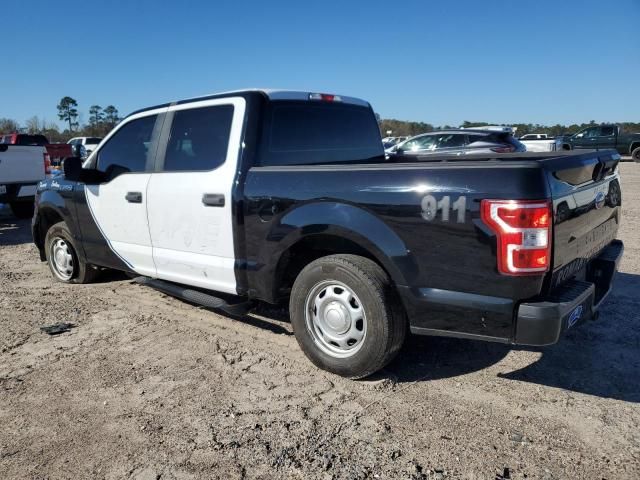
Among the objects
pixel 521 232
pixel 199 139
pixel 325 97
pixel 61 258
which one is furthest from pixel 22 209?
pixel 521 232

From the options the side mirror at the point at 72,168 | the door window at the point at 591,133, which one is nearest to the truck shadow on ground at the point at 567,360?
the side mirror at the point at 72,168

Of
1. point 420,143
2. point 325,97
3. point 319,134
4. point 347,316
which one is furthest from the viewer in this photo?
point 420,143

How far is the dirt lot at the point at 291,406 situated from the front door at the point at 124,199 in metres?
0.69

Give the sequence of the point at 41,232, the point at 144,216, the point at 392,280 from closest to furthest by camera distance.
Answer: the point at 392,280 → the point at 144,216 → the point at 41,232

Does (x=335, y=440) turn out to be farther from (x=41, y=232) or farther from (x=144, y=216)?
(x=41, y=232)

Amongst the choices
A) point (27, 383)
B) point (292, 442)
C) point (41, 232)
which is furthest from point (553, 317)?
point (41, 232)

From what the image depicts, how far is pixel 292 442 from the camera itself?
280 centimetres

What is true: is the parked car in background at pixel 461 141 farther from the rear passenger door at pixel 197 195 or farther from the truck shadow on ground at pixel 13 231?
the rear passenger door at pixel 197 195

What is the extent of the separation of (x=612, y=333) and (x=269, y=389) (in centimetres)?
276

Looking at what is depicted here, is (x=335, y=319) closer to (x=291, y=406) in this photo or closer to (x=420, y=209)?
(x=291, y=406)

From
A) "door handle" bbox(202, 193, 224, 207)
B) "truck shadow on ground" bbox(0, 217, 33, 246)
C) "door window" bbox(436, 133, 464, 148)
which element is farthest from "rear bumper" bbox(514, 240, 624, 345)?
"door window" bbox(436, 133, 464, 148)

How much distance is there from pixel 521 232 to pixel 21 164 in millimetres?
10245

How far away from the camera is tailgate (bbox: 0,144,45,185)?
32.3 ft

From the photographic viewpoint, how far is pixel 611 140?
2647cm
